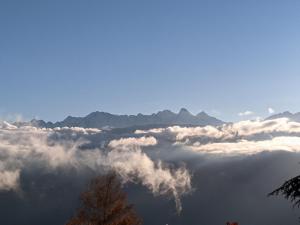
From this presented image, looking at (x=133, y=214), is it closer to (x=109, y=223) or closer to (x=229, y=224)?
(x=109, y=223)

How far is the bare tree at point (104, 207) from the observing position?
39.7 metres

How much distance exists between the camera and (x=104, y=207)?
4003 cm

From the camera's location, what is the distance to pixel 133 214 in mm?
41781

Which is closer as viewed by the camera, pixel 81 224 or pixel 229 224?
pixel 229 224

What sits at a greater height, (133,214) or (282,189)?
(282,189)

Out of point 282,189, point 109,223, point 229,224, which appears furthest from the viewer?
point 109,223

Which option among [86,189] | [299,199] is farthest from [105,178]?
[299,199]

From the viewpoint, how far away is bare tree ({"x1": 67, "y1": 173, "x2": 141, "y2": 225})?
39.7 meters

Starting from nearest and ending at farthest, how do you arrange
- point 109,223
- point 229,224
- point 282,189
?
point 282,189, point 229,224, point 109,223

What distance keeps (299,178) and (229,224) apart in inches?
620

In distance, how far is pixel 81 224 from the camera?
39.7 meters

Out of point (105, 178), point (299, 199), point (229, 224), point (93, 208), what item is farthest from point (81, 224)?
point (299, 199)

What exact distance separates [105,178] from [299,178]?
26956mm

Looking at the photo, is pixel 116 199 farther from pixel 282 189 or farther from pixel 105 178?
pixel 282 189
